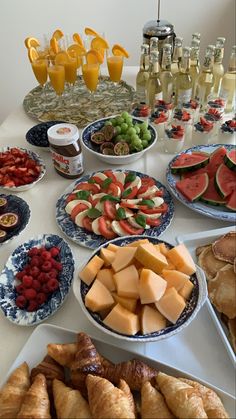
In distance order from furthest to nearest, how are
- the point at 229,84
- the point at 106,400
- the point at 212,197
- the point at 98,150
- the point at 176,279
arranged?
1. the point at 229,84
2. the point at 98,150
3. the point at 212,197
4. the point at 176,279
5. the point at 106,400

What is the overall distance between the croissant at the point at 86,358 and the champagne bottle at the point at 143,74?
1.39m

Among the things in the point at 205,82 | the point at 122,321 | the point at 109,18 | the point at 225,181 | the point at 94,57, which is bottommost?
the point at 122,321

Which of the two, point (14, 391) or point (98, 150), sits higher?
point (98, 150)

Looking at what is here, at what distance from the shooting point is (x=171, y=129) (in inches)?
61.9

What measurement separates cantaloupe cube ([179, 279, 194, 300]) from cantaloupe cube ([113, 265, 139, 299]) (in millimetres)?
124

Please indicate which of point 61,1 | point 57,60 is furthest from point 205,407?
point 61,1

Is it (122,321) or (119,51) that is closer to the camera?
(122,321)

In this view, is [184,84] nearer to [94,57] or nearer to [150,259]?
[94,57]

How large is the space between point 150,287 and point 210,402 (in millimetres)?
277

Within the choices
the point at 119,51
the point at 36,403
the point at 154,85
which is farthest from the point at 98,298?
the point at 119,51

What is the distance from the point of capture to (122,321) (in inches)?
35.0

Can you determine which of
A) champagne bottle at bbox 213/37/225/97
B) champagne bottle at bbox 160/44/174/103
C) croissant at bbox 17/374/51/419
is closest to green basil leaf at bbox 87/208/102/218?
croissant at bbox 17/374/51/419

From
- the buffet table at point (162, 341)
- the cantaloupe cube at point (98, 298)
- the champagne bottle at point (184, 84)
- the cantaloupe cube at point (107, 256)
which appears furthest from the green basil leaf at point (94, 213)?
the champagne bottle at point (184, 84)

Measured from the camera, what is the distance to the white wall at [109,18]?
Answer: 9.93 feet
